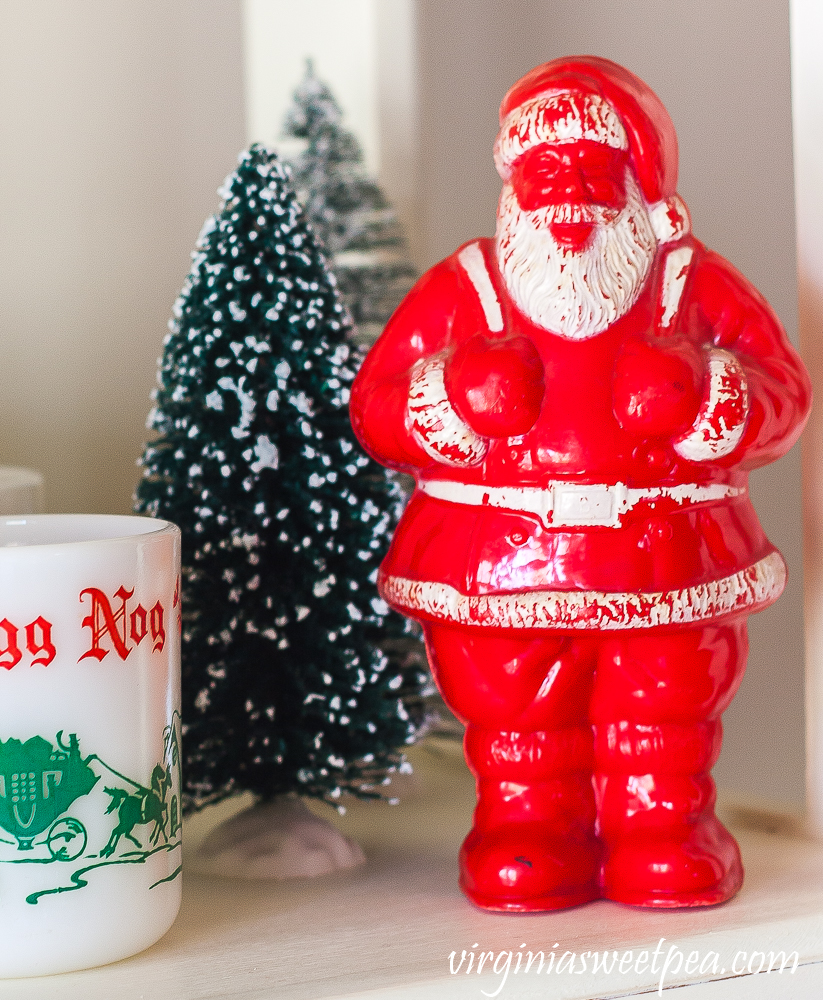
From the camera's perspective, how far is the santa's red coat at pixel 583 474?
0.61 meters

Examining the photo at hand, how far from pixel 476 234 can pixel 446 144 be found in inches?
3.4

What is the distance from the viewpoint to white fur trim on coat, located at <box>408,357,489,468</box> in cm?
63

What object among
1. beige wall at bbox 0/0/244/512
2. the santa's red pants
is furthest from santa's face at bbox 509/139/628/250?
beige wall at bbox 0/0/244/512

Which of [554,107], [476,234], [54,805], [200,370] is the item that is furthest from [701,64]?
[54,805]

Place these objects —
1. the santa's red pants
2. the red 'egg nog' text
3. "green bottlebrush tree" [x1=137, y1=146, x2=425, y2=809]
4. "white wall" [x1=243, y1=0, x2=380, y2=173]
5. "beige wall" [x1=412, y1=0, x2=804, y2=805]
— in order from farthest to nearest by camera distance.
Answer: "white wall" [x1=243, y1=0, x2=380, y2=173] < "beige wall" [x1=412, y1=0, x2=804, y2=805] < "green bottlebrush tree" [x1=137, y1=146, x2=425, y2=809] < the santa's red pants < the red 'egg nog' text

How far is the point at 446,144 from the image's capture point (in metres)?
1.13

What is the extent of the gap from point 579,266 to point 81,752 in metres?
0.34

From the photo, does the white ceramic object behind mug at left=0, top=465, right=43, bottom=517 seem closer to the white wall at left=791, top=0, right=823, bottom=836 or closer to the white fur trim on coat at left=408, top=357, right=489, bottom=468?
the white fur trim on coat at left=408, top=357, right=489, bottom=468

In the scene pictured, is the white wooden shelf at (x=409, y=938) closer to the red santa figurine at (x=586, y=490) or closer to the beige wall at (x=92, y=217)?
the red santa figurine at (x=586, y=490)

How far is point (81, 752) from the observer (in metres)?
0.56

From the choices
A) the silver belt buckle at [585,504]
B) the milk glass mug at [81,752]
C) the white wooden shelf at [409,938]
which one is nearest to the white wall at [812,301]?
the white wooden shelf at [409,938]

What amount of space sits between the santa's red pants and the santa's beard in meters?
0.16

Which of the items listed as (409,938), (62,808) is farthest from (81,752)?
(409,938)

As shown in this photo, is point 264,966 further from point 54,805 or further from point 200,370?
point 200,370
